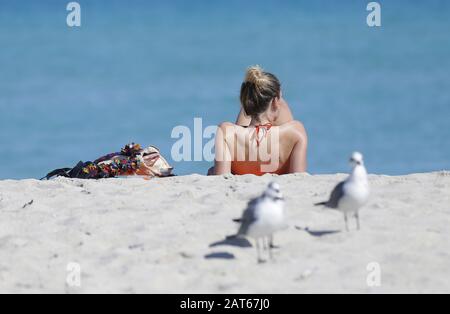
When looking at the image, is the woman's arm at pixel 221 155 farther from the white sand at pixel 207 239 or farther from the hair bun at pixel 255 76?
the hair bun at pixel 255 76

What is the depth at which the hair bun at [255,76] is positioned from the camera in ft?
27.3

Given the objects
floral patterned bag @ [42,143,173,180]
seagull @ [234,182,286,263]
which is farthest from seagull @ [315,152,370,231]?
floral patterned bag @ [42,143,173,180]

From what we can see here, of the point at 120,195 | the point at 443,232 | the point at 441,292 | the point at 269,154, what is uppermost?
the point at 269,154

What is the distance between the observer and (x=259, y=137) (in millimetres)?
8406

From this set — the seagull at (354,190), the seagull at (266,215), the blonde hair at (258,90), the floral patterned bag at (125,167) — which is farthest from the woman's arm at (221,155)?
the seagull at (266,215)

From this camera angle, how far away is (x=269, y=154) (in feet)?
27.9

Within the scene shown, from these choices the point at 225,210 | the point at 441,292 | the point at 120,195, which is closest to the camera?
the point at 441,292

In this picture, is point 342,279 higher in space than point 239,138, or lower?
lower

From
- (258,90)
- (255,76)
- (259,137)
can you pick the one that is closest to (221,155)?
(259,137)

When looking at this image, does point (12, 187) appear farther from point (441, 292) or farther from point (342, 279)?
point (441, 292)

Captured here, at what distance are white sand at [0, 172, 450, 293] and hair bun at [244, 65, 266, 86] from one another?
90 centimetres

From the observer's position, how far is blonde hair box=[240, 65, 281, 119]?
27.3 feet

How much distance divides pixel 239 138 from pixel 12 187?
208 centimetres
